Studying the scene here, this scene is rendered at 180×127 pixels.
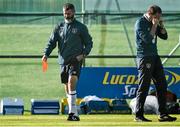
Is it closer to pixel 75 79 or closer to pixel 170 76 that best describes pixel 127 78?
pixel 170 76

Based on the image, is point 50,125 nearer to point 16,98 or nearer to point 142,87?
point 142,87

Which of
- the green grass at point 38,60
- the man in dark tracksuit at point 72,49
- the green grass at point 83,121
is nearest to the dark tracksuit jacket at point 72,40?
the man in dark tracksuit at point 72,49

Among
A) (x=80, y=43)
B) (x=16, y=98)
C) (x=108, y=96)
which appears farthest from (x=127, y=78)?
(x=80, y=43)

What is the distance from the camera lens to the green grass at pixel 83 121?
46.9ft

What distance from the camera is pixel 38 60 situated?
19.5 metres

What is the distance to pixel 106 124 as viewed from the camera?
47.0 feet

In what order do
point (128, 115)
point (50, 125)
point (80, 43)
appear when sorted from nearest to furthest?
point (50, 125) < point (80, 43) < point (128, 115)

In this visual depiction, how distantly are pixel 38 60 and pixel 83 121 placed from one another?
471cm

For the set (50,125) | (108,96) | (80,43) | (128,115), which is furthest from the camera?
(108,96)

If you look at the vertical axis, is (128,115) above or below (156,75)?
below

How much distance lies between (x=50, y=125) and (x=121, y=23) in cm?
565

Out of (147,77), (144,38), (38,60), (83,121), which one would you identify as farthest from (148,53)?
(38,60)

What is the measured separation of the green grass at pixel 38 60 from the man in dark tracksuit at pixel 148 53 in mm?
4467

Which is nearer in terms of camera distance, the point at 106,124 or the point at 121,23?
the point at 106,124
